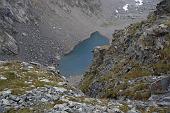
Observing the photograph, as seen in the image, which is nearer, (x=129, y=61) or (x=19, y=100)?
(x=19, y=100)

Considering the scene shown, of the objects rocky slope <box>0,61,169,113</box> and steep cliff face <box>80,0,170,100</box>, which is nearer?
rocky slope <box>0,61,169,113</box>

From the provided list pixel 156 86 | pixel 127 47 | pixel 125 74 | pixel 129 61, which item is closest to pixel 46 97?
pixel 156 86

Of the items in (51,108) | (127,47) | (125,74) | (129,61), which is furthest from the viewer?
(127,47)

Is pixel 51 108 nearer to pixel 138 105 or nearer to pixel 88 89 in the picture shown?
pixel 138 105

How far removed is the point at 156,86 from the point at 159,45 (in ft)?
42.6

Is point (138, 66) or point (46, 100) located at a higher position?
point (138, 66)

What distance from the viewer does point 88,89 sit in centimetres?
5544

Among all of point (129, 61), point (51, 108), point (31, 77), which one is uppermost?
point (129, 61)

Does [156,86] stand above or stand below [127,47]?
below

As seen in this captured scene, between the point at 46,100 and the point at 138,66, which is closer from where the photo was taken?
the point at 46,100

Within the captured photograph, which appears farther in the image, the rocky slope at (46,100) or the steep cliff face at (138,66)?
the steep cliff face at (138,66)

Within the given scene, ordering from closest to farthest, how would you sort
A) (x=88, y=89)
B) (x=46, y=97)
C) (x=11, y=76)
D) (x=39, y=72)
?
(x=46, y=97)
(x=11, y=76)
(x=39, y=72)
(x=88, y=89)

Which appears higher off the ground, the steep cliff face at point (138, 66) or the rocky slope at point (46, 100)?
the steep cliff face at point (138, 66)

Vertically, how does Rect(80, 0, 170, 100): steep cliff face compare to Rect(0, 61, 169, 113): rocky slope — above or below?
above
